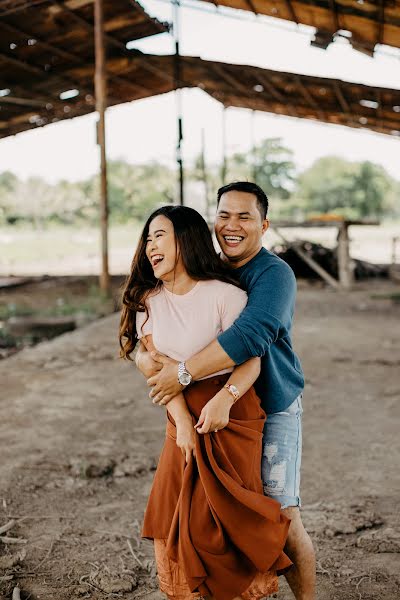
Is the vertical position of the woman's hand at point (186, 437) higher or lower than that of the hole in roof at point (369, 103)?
lower

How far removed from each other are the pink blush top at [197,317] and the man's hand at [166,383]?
0.06 metres

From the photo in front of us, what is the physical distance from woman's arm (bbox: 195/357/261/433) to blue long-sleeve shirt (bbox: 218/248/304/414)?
4cm

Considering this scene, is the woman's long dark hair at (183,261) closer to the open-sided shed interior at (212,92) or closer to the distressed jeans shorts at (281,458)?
the distressed jeans shorts at (281,458)

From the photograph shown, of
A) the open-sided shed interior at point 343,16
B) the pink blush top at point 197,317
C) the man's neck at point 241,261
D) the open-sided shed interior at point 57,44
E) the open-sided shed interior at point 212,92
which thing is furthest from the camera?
the open-sided shed interior at point 212,92

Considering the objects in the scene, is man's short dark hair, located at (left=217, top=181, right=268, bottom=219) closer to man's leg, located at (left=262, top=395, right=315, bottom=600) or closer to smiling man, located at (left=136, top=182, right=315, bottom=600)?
smiling man, located at (left=136, top=182, right=315, bottom=600)

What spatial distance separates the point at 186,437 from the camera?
75.2 inches

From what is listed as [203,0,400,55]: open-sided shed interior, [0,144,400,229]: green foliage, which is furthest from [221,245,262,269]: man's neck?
[0,144,400,229]: green foliage

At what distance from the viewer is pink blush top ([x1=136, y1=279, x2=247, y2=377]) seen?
6.54 feet

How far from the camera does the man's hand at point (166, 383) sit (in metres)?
1.93

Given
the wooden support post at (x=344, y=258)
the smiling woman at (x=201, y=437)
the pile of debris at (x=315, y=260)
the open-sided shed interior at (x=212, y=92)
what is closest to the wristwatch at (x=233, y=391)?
the smiling woman at (x=201, y=437)

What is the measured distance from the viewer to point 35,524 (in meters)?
3.20

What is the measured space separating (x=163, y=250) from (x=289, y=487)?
86cm

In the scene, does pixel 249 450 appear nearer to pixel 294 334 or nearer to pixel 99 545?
pixel 99 545

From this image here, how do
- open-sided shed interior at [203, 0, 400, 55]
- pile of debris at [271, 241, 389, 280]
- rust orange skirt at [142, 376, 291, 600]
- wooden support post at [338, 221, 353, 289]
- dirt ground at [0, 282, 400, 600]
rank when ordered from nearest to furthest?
rust orange skirt at [142, 376, 291, 600], dirt ground at [0, 282, 400, 600], open-sided shed interior at [203, 0, 400, 55], wooden support post at [338, 221, 353, 289], pile of debris at [271, 241, 389, 280]
